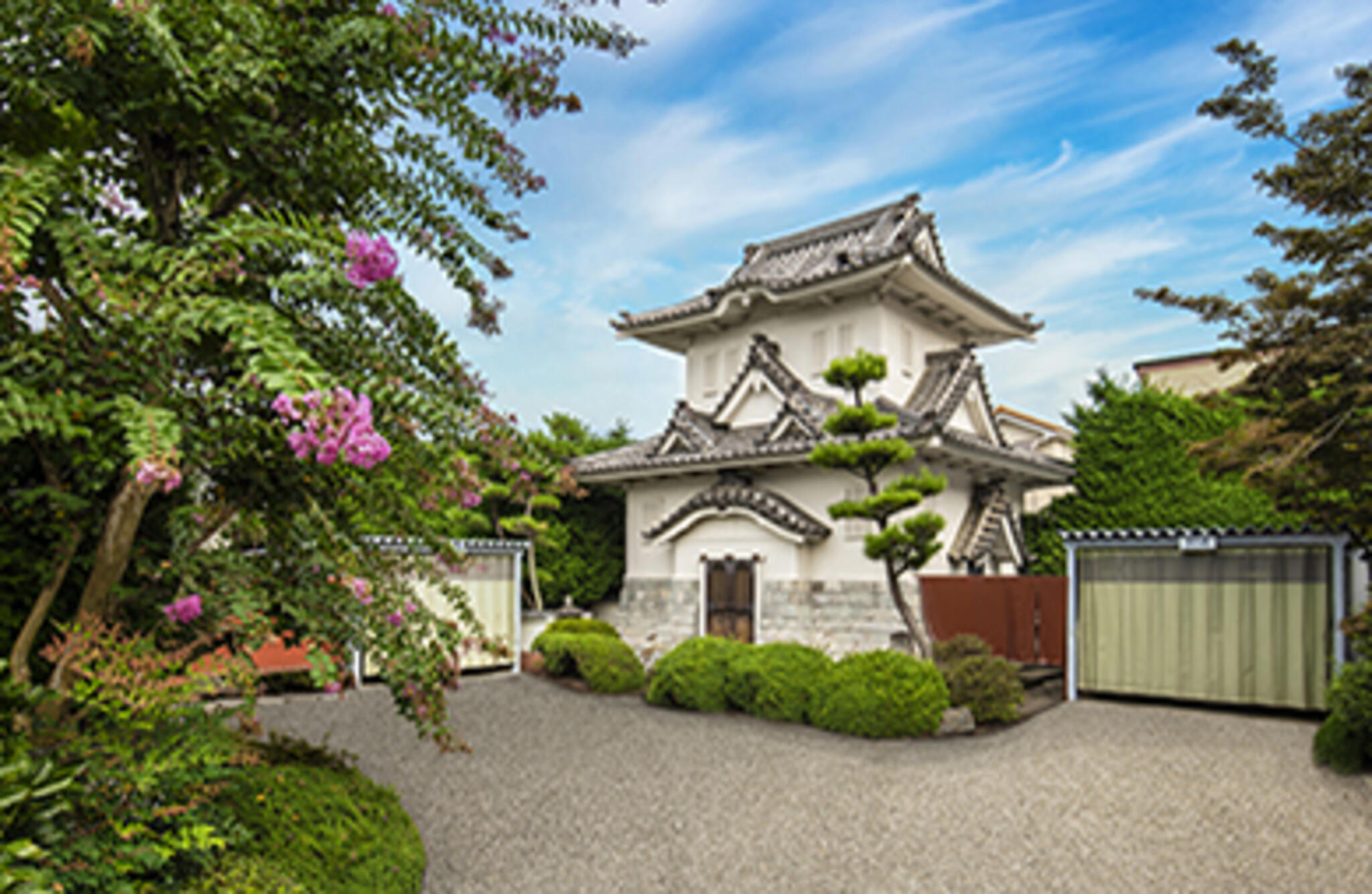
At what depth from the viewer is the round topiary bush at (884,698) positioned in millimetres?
9367

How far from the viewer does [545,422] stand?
19.5 meters

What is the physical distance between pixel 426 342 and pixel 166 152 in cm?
140

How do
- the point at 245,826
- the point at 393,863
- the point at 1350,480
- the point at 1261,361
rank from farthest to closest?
the point at 1261,361 < the point at 1350,480 < the point at 393,863 < the point at 245,826

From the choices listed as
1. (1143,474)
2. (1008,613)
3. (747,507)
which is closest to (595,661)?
(747,507)

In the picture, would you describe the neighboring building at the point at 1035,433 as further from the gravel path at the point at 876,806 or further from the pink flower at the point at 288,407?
the pink flower at the point at 288,407

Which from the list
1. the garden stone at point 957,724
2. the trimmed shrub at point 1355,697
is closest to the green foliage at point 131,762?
the garden stone at point 957,724

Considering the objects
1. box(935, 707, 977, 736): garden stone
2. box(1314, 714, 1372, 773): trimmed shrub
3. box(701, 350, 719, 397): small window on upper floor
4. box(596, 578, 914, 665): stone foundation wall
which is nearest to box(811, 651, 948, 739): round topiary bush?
box(935, 707, 977, 736): garden stone

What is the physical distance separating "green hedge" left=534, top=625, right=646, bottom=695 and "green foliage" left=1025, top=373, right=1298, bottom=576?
28.4 feet

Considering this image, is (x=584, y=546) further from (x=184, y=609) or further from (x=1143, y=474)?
(x=184, y=609)

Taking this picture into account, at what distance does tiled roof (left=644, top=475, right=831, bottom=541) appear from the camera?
1426 cm

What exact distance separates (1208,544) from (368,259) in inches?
398

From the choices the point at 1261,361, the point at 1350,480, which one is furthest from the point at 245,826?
the point at 1261,361

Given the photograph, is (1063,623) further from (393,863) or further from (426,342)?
(426,342)

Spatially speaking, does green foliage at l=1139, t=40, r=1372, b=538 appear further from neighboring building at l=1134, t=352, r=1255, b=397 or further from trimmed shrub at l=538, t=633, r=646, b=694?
neighboring building at l=1134, t=352, r=1255, b=397
